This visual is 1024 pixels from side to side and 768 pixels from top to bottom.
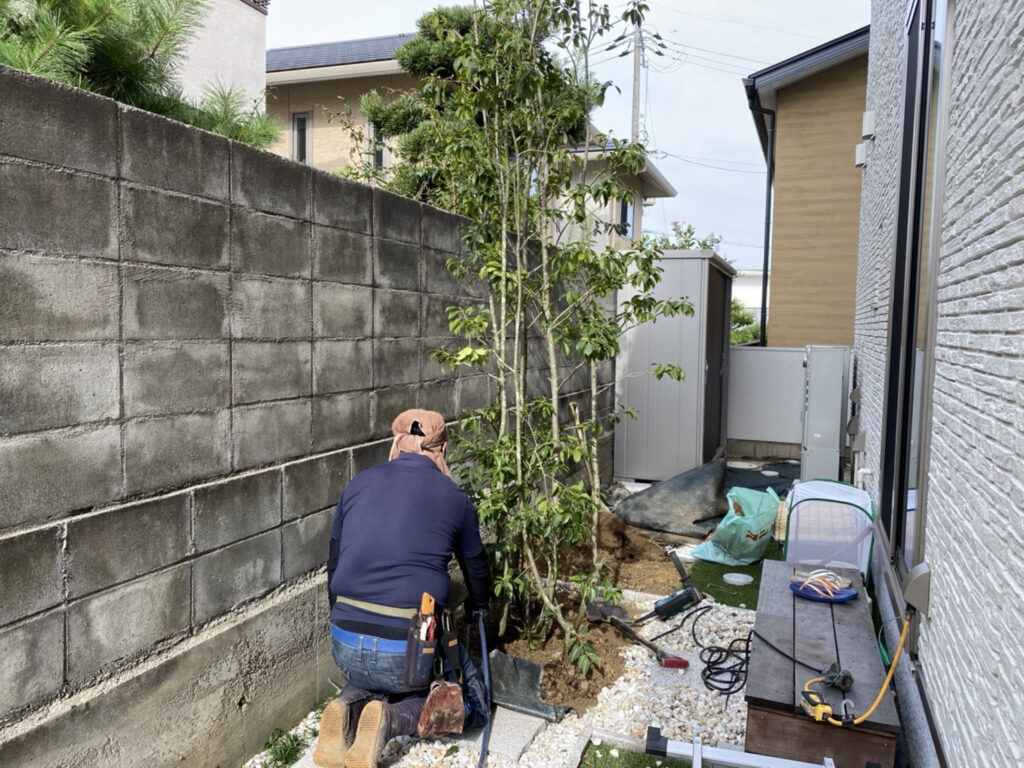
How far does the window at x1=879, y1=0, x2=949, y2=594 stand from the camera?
2.91 metres

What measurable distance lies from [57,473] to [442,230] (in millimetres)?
2567

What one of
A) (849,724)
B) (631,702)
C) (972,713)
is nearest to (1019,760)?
(972,713)

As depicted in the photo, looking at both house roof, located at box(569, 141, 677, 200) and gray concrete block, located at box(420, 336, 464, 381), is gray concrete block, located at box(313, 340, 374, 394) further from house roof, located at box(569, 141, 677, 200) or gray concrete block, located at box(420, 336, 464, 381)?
house roof, located at box(569, 141, 677, 200)

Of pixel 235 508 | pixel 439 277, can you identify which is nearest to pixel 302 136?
pixel 439 277

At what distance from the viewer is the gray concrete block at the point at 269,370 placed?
2887 mm

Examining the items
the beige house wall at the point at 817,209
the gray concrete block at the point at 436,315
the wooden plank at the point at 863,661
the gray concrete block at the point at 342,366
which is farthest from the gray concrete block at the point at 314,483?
the beige house wall at the point at 817,209

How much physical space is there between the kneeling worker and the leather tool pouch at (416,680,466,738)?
0.04m

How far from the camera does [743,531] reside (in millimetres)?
5469

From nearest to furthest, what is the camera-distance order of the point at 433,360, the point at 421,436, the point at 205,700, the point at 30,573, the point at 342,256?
the point at 30,573, the point at 205,700, the point at 421,436, the point at 342,256, the point at 433,360

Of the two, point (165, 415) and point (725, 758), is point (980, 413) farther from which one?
point (165, 415)

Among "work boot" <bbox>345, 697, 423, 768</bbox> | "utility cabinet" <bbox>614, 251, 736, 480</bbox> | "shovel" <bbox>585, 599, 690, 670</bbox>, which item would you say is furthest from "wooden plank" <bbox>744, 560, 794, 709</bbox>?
"utility cabinet" <bbox>614, 251, 736, 480</bbox>

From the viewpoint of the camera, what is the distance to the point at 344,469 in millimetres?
3510

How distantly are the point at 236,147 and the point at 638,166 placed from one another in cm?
189

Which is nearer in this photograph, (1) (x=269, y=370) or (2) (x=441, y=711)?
(2) (x=441, y=711)
